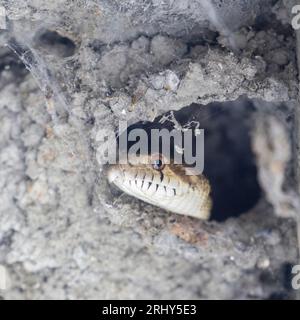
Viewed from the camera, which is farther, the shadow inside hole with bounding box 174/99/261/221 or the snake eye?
the shadow inside hole with bounding box 174/99/261/221

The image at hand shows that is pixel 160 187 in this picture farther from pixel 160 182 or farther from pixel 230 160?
pixel 230 160

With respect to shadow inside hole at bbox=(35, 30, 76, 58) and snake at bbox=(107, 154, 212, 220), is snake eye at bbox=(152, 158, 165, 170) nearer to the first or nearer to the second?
snake at bbox=(107, 154, 212, 220)

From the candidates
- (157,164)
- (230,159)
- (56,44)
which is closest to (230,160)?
(230,159)

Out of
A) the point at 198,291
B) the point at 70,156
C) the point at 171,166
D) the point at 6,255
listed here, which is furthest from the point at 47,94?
the point at 198,291

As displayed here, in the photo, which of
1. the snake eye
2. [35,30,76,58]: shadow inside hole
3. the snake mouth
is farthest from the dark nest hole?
[35,30,76,58]: shadow inside hole

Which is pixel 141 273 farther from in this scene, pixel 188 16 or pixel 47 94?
pixel 188 16

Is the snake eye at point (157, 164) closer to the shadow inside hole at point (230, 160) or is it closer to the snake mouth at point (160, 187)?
the snake mouth at point (160, 187)
